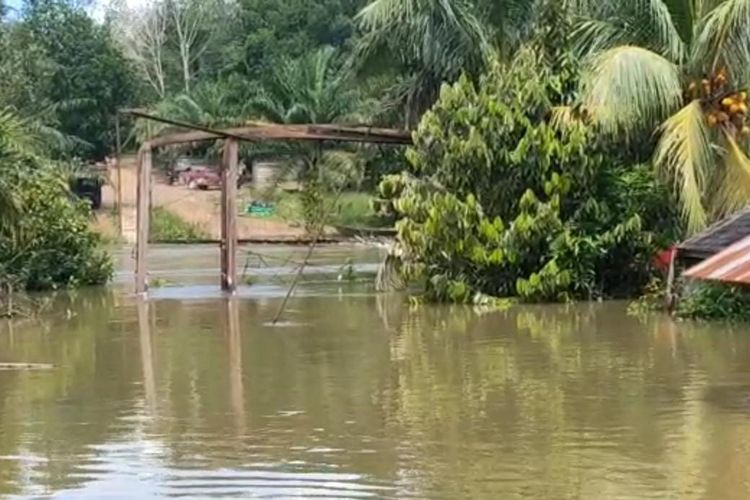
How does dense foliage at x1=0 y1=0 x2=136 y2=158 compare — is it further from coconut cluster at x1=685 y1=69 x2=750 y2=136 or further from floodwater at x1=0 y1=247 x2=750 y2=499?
coconut cluster at x1=685 y1=69 x2=750 y2=136

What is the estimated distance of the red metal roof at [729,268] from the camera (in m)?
11.0

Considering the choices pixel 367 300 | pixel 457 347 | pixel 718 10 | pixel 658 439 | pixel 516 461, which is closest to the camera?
pixel 516 461

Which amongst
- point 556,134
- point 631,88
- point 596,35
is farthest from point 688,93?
point 596,35

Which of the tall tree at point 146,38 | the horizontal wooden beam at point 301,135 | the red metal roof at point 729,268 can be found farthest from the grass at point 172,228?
the red metal roof at point 729,268

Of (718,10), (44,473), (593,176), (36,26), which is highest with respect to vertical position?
(36,26)

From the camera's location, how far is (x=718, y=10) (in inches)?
726

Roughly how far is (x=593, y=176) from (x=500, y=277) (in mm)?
2223

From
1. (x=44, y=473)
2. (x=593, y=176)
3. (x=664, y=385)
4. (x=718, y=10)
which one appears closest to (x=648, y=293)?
(x=593, y=176)

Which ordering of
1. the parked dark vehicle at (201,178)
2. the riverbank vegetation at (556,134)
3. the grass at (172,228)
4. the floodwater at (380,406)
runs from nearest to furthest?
the floodwater at (380,406)
the riverbank vegetation at (556,134)
the grass at (172,228)
the parked dark vehicle at (201,178)

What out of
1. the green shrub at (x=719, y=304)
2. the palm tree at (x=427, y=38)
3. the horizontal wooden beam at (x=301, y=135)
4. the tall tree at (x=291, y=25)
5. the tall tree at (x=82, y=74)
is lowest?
the green shrub at (x=719, y=304)

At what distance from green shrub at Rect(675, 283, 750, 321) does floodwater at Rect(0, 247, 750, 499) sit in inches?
20.7

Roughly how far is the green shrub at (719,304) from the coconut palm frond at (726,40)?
332 cm

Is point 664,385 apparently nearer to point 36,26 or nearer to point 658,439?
point 658,439

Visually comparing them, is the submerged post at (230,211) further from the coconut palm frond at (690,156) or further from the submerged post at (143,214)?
the coconut palm frond at (690,156)
